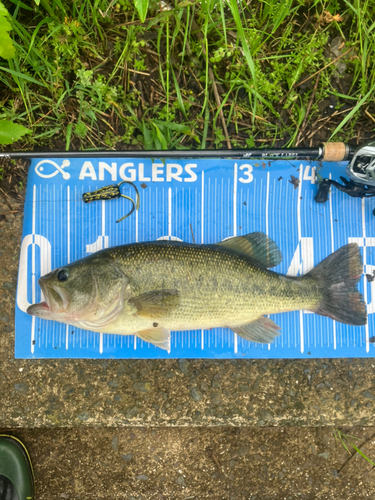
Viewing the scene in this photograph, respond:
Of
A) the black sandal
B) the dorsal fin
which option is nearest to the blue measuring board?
the dorsal fin

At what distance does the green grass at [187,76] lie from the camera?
2934mm

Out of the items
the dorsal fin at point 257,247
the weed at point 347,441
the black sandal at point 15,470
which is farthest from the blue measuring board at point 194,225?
the black sandal at point 15,470

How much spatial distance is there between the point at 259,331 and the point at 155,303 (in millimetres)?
916

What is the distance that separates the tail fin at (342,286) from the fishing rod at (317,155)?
0.53 metres

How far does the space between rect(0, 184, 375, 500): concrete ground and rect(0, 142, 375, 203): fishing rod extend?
0.70 meters

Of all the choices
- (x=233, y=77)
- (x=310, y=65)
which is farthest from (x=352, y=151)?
(x=233, y=77)

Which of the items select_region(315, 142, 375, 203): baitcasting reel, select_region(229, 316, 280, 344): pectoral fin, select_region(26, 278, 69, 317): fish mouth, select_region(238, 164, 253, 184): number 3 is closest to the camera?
select_region(26, 278, 69, 317): fish mouth

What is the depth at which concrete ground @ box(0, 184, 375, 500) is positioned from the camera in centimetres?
297

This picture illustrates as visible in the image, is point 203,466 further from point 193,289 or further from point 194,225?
point 194,225

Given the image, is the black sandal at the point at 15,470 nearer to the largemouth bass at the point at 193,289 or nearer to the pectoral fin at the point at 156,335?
the largemouth bass at the point at 193,289

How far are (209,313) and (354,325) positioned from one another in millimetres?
1319

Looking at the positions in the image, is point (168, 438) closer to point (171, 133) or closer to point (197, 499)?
point (197, 499)

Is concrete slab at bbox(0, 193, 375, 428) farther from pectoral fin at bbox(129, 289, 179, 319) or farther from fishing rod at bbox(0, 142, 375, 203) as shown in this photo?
fishing rod at bbox(0, 142, 375, 203)

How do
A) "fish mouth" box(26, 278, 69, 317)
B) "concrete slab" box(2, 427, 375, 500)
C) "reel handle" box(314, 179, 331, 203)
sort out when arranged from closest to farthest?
"fish mouth" box(26, 278, 69, 317), "reel handle" box(314, 179, 331, 203), "concrete slab" box(2, 427, 375, 500)
